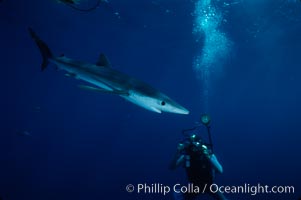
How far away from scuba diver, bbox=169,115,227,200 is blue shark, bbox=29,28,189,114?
304 centimetres

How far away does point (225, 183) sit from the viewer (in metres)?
26.5

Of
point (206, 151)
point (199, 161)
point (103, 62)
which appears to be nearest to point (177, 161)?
point (199, 161)

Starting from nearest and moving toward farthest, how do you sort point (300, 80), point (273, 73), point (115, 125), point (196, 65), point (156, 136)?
point (196, 65), point (273, 73), point (300, 80), point (156, 136), point (115, 125)

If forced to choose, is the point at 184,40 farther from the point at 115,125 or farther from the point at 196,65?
the point at 115,125

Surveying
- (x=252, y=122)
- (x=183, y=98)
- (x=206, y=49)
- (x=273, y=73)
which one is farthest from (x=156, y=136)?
(x=252, y=122)

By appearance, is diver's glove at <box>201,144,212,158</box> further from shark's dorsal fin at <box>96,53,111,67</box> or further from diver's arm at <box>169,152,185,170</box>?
shark's dorsal fin at <box>96,53,111,67</box>

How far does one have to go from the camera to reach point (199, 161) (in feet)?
22.2

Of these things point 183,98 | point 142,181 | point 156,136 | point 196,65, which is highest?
point 183,98

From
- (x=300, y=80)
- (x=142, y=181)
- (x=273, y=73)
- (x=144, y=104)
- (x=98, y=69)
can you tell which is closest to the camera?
(x=144, y=104)

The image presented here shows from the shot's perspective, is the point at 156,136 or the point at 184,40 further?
the point at 156,136

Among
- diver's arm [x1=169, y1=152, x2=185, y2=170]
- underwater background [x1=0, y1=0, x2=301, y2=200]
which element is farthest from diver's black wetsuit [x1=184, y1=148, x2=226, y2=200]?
underwater background [x1=0, y1=0, x2=301, y2=200]

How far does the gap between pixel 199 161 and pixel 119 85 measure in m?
3.69

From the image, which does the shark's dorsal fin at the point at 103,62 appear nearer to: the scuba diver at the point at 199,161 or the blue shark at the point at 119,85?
the blue shark at the point at 119,85

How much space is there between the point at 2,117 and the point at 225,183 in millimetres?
61891
